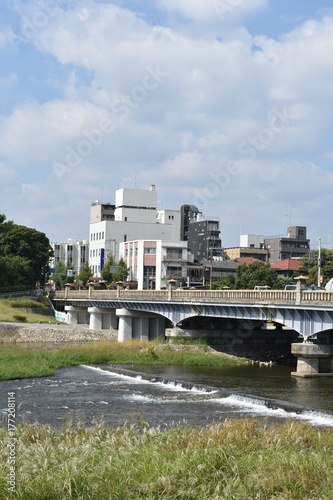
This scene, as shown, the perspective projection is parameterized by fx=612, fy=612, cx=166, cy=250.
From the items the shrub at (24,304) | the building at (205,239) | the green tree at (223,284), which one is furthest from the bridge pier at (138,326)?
the building at (205,239)

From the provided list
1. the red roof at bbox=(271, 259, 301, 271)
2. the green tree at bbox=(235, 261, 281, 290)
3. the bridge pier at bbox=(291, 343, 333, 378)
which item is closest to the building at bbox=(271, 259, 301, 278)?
the red roof at bbox=(271, 259, 301, 271)

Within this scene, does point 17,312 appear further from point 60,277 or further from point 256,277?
point 60,277

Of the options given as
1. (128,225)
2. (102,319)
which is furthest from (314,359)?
(128,225)

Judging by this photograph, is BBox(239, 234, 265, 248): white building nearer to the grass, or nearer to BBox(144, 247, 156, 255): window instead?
BBox(144, 247, 156, 255): window

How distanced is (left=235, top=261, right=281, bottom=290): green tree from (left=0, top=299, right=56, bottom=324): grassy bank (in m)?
44.2

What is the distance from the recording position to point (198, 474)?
51.2 ft

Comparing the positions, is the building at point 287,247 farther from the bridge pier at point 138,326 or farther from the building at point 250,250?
the bridge pier at point 138,326

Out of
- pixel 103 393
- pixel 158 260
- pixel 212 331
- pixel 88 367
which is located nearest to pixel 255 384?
pixel 103 393

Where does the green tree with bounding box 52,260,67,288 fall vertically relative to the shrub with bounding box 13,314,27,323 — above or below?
above

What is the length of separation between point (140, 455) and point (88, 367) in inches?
1431

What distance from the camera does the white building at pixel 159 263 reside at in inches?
5320

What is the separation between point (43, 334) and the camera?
262ft

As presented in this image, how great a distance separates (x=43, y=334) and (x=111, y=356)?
23.8m

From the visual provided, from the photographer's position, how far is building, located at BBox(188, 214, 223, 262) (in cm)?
16738
